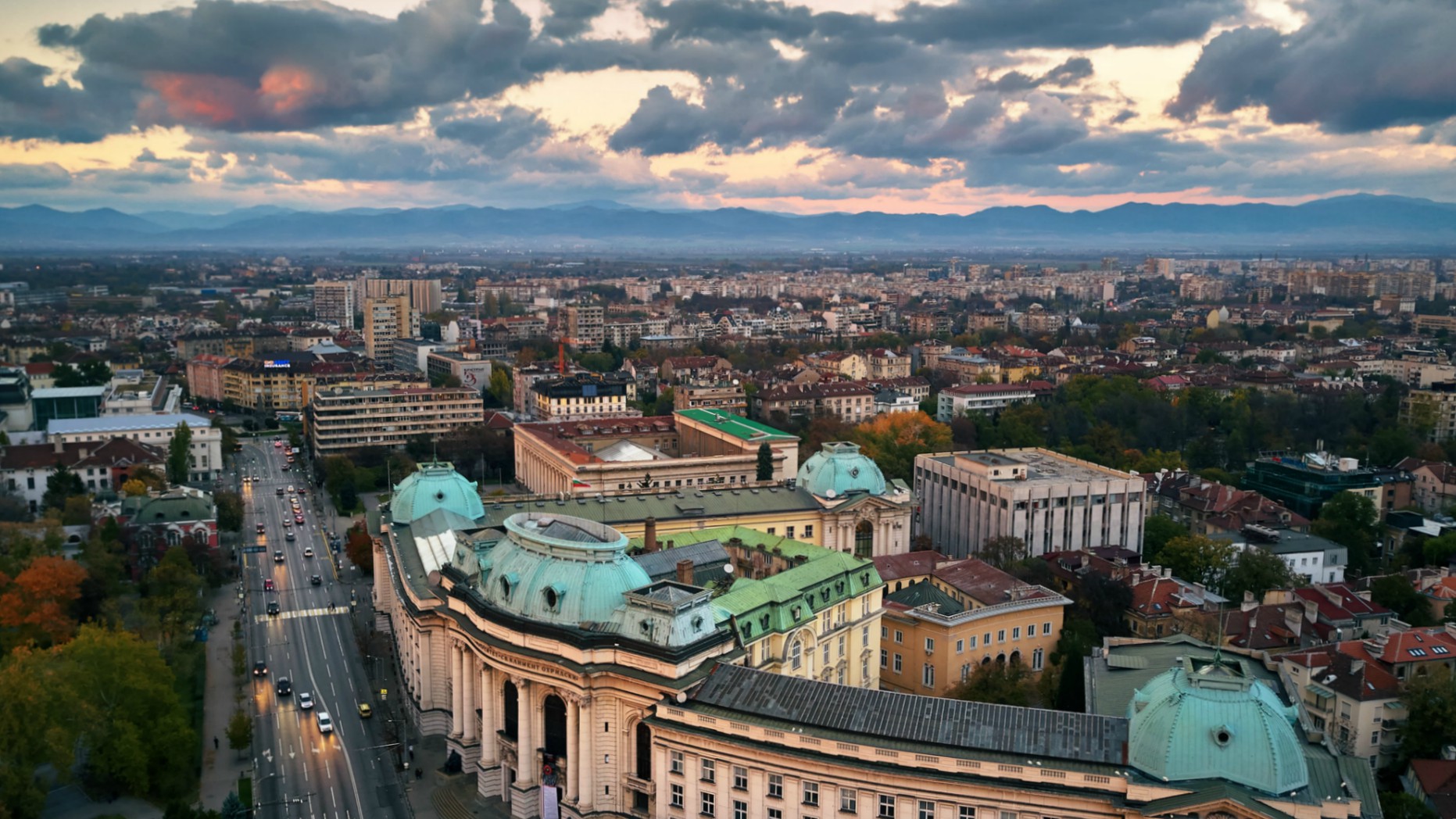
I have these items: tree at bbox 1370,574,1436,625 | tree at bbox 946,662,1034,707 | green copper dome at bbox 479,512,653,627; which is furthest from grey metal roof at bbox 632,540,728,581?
tree at bbox 1370,574,1436,625

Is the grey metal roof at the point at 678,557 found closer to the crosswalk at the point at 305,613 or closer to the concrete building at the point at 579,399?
the crosswalk at the point at 305,613

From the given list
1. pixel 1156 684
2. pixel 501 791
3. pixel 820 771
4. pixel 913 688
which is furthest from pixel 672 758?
pixel 913 688

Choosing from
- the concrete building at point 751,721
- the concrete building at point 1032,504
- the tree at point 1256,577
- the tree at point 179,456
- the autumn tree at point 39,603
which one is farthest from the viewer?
the tree at point 179,456

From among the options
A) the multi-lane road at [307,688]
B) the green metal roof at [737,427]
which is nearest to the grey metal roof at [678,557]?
the multi-lane road at [307,688]

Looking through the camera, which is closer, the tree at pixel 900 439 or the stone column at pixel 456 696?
the stone column at pixel 456 696

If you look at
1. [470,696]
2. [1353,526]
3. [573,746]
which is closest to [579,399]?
[1353,526]

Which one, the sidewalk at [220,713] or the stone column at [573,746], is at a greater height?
the stone column at [573,746]

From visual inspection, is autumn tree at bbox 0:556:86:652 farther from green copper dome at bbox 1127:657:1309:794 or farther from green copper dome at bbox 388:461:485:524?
green copper dome at bbox 1127:657:1309:794
